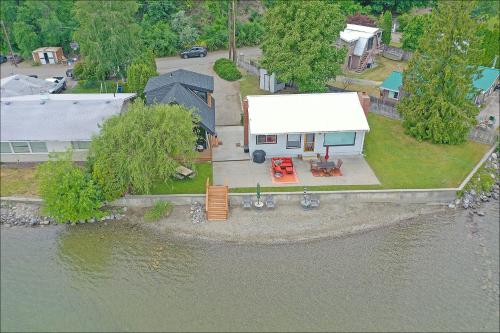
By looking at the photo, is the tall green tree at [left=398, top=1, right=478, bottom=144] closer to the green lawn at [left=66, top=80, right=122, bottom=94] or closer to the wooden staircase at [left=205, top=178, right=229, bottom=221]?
the wooden staircase at [left=205, top=178, right=229, bottom=221]

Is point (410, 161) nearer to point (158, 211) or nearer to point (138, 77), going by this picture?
point (158, 211)

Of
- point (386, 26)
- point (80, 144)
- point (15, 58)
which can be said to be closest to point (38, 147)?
point (80, 144)

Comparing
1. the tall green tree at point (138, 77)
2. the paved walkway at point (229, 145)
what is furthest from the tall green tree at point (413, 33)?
the tall green tree at point (138, 77)

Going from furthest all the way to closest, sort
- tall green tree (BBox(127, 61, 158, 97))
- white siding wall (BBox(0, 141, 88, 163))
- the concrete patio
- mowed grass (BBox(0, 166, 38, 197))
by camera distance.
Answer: tall green tree (BBox(127, 61, 158, 97)) < white siding wall (BBox(0, 141, 88, 163)) < the concrete patio < mowed grass (BBox(0, 166, 38, 197))

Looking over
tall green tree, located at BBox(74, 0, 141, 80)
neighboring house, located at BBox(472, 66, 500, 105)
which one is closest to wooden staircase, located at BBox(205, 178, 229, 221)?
tall green tree, located at BBox(74, 0, 141, 80)

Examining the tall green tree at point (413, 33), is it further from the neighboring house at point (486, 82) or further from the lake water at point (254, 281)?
the lake water at point (254, 281)

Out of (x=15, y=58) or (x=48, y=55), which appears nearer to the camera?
(x=48, y=55)
